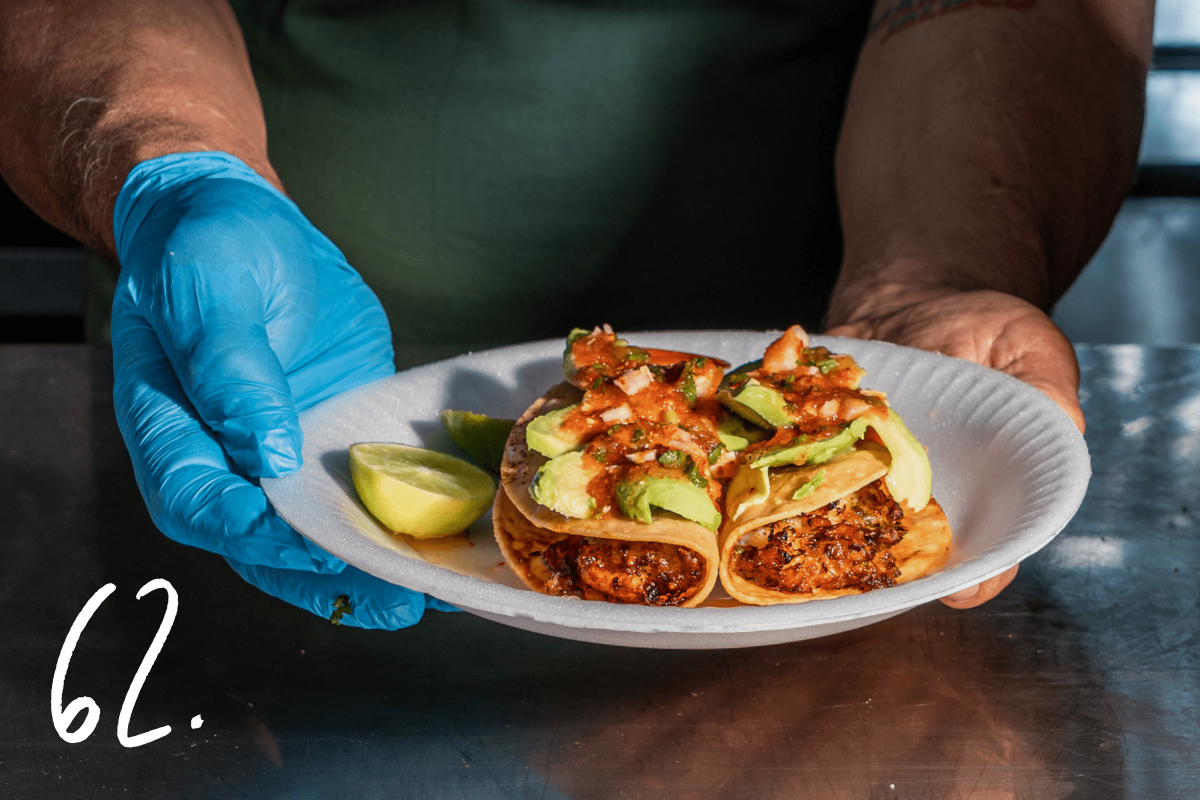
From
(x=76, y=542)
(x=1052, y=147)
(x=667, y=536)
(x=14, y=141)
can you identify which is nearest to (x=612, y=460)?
(x=667, y=536)

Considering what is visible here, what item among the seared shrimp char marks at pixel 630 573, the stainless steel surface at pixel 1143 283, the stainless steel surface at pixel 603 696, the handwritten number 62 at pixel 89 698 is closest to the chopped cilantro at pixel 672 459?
the seared shrimp char marks at pixel 630 573

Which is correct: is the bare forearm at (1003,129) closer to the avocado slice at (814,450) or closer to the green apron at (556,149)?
the green apron at (556,149)

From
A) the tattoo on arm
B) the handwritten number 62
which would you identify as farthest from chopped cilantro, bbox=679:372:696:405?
the tattoo on arm

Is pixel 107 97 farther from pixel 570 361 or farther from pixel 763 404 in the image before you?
pixel 763 404

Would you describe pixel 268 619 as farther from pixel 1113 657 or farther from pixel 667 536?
pixel 1113 657

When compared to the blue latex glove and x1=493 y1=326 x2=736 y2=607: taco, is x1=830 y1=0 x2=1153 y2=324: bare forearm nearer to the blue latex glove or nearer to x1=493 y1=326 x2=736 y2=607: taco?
x1=493 y1=326 x2=736 y2=607: taco

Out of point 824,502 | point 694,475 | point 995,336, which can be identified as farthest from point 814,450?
point 995,336
